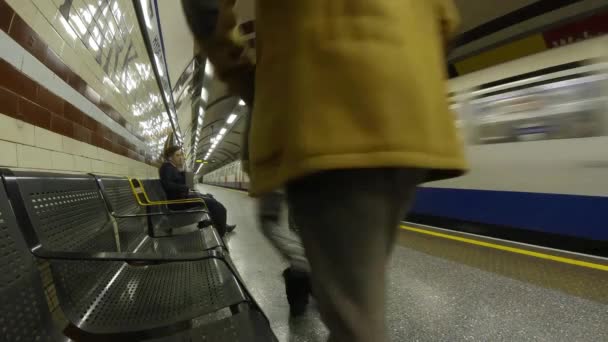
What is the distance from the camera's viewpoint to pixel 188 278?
1237mm

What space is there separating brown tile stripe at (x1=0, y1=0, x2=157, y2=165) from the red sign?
4.72 metres

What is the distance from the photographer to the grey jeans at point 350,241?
0.46 m

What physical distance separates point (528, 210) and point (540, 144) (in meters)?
0.68

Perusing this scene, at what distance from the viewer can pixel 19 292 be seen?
0.73 m

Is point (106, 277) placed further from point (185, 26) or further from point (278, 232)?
point (185, 26)

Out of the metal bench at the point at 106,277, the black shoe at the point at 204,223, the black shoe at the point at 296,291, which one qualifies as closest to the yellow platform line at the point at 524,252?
the black shoe at the point at 296,291

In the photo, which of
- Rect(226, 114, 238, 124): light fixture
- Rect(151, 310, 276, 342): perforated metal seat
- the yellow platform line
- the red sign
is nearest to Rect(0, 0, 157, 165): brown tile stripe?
Rect(151, 310, 276, 342): perforated metal seat

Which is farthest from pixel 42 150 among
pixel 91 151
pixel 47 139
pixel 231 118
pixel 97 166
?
pixel 231 118

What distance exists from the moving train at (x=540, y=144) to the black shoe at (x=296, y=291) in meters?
2.71

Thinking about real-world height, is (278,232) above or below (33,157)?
below

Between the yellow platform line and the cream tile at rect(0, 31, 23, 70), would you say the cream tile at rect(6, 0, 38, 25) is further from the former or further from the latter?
the yellow platform line

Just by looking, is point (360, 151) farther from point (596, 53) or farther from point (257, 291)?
point (596, 53)

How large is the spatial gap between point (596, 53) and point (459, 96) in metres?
1.35

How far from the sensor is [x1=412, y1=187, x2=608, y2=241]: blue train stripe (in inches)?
97.3
